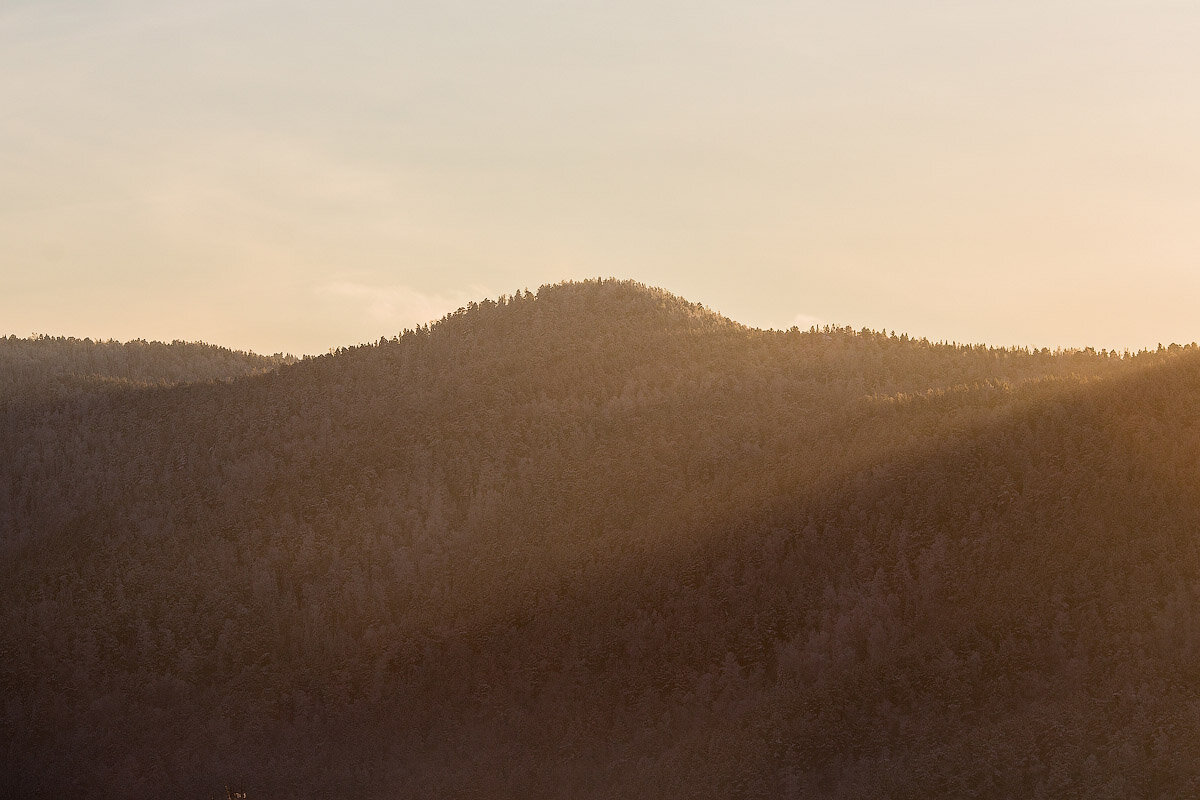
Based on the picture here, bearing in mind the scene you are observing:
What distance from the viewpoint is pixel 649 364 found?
1423 inches

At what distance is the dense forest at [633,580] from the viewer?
1892 cm

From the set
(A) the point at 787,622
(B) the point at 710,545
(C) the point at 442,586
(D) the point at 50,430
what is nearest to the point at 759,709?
(A) the point at 787,622

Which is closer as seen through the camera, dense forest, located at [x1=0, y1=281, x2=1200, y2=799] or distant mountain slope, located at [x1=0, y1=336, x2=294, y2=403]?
dense forest, located at [x1=0, y1=281, x2=1200, y2=799]

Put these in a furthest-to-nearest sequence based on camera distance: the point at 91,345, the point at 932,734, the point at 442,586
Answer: the point at 91,345 → the point at 442,586 → the point at 932,734

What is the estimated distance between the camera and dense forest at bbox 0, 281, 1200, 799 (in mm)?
18922

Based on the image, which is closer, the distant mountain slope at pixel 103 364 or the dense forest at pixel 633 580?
the dense forest at pixel 633 580

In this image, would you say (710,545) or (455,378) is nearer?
(710,545)

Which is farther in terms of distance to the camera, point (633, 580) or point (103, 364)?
point (103, 364)

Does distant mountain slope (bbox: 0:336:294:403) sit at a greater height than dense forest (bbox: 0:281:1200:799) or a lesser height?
greater

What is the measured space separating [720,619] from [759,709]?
2714mm

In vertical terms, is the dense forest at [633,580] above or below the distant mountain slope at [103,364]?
below

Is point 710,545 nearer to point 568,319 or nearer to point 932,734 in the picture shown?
point 932,734

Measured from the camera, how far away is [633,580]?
24.6 m

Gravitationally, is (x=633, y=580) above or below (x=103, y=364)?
below
